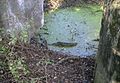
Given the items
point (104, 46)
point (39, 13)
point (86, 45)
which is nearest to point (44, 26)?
point (39, 13)

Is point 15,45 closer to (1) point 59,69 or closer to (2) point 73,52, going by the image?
(1) point 59,69

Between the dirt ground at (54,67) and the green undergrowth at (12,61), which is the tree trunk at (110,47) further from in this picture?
the green undergrowth at (12,61)

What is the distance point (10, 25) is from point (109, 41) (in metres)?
1.54

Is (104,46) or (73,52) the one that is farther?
(73,52)

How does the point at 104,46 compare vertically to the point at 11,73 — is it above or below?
above

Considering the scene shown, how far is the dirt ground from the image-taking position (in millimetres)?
3977

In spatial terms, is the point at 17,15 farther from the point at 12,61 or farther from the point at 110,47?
the point at 110,47

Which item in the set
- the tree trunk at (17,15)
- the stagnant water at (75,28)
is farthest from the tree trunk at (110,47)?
the stagnant water at (75,28)

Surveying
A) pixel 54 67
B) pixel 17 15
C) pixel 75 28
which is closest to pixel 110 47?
pixel 54 67

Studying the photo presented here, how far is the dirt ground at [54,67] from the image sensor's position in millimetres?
3977

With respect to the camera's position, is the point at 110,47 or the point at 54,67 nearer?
the point at 110,47

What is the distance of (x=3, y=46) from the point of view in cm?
387

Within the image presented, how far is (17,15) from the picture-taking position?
464cm

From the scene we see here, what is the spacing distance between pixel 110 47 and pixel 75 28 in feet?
7.50
